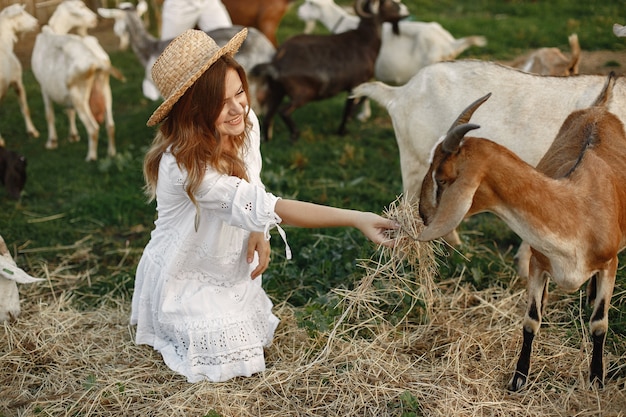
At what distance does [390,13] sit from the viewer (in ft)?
26.7

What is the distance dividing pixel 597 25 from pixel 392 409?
9.04 metres

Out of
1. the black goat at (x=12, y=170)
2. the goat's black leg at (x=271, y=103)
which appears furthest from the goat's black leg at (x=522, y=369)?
the goat's black leg at (x=271, y=103)

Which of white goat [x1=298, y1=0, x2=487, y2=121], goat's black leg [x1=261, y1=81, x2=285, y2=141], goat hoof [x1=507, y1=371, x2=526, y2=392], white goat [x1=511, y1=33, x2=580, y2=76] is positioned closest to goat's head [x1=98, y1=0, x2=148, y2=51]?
goat's black leg [x1=261, y1=81, x2=285, y2=141]

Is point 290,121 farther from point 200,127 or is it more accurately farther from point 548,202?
point 548,202

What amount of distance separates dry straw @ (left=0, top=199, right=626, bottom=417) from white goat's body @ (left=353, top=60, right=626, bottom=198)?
881mm

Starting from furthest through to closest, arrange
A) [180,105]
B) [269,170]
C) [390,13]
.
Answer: [390,13]
[269,170]
[180,105]

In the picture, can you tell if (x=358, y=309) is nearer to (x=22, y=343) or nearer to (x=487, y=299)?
(x=487, y=299)

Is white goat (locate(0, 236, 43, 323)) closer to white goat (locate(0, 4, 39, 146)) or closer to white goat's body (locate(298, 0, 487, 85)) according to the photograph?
white goat (locate(0, 4, 39, 146))

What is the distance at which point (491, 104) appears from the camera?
4.70 m

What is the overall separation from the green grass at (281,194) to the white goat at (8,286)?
1.55 feet

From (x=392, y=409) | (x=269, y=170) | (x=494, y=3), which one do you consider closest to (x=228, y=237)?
(x=392, y=409)

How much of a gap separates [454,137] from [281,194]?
3636 millimetres

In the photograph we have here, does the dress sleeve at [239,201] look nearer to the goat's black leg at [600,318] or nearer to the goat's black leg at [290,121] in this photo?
the goat's black leg at [600,318]

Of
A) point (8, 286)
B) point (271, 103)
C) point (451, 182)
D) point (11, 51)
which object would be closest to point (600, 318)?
point (451, 182)
